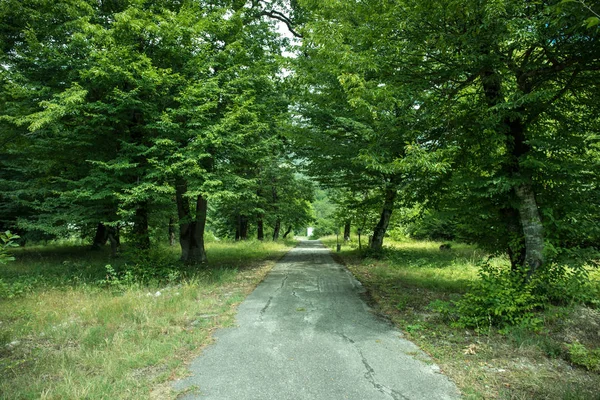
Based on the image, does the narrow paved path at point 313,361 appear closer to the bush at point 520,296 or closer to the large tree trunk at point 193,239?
the bush at point 520,296

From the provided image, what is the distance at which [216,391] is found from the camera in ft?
11.2

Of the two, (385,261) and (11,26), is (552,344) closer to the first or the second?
(385,261)

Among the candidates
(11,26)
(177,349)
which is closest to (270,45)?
(11,26)

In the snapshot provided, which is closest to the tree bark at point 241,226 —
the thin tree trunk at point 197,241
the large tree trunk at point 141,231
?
the thin tree trunk at point 197,241

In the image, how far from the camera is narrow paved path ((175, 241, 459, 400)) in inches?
135

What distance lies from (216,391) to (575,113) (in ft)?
25.6

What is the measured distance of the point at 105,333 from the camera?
522 centimetres

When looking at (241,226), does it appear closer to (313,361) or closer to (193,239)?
(193,239)

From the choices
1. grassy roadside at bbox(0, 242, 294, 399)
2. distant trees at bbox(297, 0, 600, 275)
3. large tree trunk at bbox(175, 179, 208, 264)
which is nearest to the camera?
grassy roadside at bbox(0, 242, 294, 399)

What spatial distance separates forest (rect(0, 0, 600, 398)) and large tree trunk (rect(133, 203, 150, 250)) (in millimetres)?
52

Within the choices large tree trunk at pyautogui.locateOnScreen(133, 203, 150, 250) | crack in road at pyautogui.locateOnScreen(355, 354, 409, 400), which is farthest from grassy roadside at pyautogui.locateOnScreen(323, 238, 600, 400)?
large tree trunk at pyautogui.locateOnScreen(133, 203, 150, 250)

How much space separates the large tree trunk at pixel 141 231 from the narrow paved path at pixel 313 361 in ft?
17.5

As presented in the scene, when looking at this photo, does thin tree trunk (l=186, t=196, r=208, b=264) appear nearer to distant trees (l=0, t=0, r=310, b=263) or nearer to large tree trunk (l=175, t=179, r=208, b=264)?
large tree trunk (l=175, t=179, r=208, b=264)

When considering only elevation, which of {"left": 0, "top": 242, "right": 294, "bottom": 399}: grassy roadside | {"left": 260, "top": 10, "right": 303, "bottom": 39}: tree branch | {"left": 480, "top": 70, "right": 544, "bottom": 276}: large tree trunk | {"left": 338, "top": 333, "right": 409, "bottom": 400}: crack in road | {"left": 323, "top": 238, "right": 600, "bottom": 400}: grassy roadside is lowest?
{"left": 0, "top": 242, "right": 294, "bottom": 399}: grassy roadside
